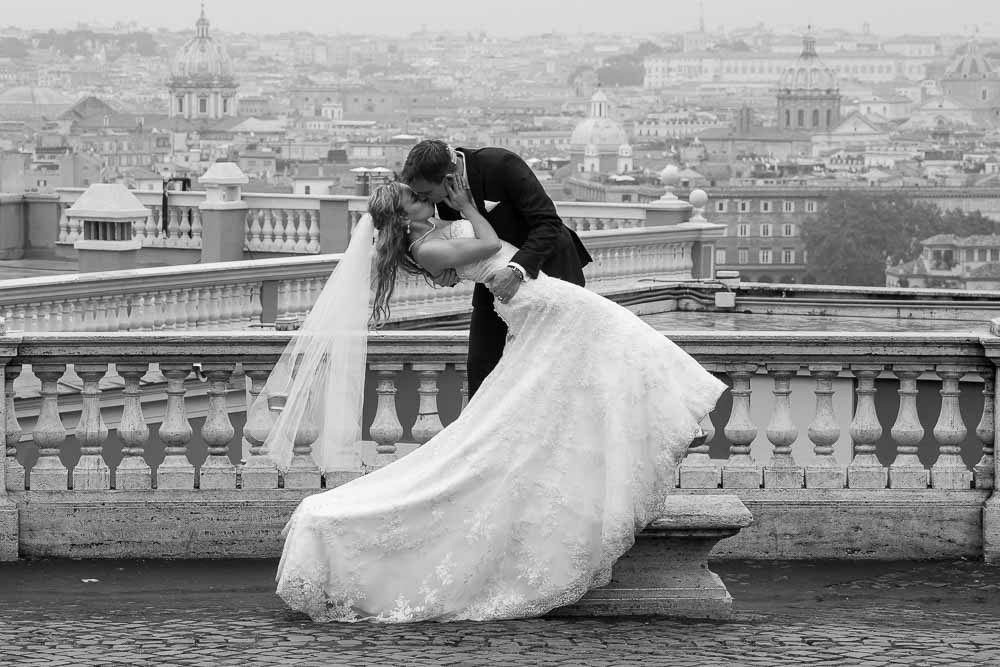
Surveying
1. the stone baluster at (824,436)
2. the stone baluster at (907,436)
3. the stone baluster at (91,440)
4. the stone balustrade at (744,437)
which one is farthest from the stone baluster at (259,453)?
the stone baluster at (907,436)

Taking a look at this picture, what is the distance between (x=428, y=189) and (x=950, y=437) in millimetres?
1837

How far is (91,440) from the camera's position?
21.6 ft

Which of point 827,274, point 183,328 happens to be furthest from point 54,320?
point 827,274

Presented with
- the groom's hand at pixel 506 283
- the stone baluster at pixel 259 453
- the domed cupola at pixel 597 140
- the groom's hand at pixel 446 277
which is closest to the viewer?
the groom's hand at pixel 506 283

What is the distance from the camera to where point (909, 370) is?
6629 millimetres

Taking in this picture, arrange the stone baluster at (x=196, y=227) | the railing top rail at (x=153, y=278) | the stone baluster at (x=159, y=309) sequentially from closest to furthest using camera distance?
the railing top rail at (x=153, y=278) < the stone baluster at (x=159, y=309) < the stone baluster at (x=196, y=227)

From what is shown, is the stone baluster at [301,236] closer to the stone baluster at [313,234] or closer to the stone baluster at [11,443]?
the stone baluster at [313,234]

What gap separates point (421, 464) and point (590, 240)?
12248mm

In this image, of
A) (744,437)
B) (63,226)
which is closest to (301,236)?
(63,226)

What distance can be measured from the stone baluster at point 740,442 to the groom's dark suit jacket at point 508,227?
84cm

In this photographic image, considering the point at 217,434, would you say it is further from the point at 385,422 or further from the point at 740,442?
the point at 740,442

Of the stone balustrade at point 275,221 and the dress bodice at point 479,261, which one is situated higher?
the dress bodice at point 479,261

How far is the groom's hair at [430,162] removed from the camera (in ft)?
18.9

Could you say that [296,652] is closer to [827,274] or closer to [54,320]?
[54,320]
